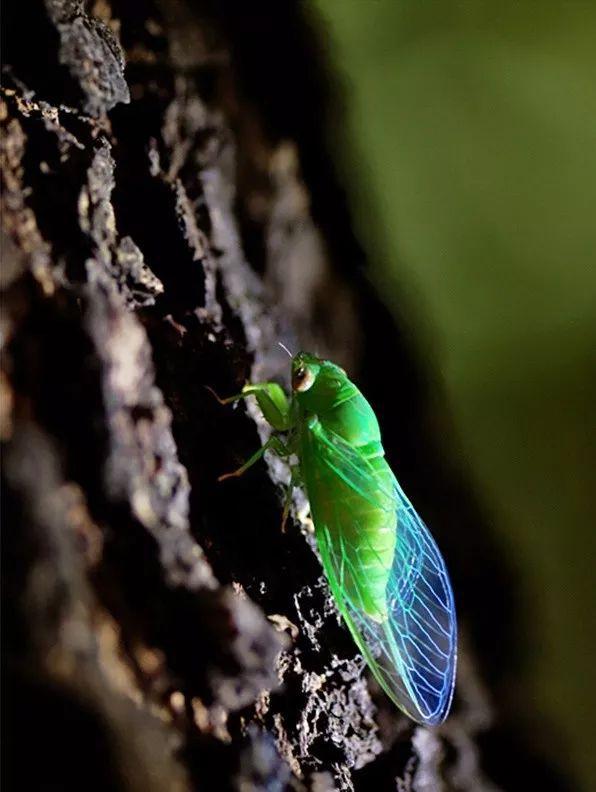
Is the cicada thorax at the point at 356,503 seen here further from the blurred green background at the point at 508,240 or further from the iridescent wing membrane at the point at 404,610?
the blurred green background at the point at 508,240

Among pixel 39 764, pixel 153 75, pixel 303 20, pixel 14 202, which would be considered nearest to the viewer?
pixel 39 764

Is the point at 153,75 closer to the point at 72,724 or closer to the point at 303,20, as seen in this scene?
the point at 303,20

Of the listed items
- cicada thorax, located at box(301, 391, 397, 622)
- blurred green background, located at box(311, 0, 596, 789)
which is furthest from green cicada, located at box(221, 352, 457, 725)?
blurred green background, located at box(311, 0, 596, 789)

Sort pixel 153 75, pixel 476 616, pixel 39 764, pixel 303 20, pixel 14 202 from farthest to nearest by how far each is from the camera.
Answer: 1. pixel 476 616
2. pixel 303 20
3. pixel 153 75
4. pixel 14 202
5. pixel 39 764

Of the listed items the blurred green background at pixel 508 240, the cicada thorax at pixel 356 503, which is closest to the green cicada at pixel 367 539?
the cicada thorax at pixel 356 503

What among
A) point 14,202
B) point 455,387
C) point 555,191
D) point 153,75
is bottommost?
point 455,387

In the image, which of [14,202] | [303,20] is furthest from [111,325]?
[303,20]

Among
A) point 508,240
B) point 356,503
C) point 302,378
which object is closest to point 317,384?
point 302,378

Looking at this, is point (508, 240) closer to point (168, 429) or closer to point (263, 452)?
point (263, 452)
